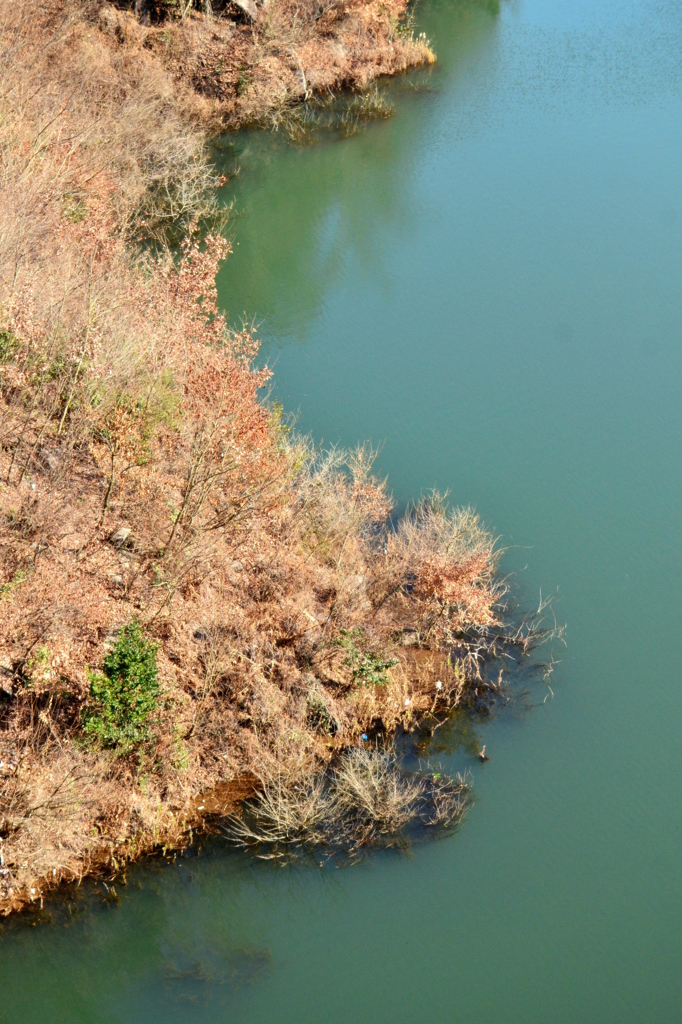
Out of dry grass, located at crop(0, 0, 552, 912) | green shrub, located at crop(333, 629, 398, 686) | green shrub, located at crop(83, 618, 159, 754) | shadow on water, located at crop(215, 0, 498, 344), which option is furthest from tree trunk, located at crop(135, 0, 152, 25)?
→ green shrub, located at crop(83, 618, 159, 754)

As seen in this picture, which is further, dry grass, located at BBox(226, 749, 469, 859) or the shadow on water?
the shadow on water

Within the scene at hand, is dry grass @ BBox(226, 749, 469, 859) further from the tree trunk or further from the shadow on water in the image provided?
the tree trunk

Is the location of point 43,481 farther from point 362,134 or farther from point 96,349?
point 362,134

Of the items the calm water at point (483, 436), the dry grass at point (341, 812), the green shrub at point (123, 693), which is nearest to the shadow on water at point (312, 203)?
the calm water at point (483, 436)

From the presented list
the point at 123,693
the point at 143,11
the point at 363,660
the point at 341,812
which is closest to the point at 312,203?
the point at 143,11

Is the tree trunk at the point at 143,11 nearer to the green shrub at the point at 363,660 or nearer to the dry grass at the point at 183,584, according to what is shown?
the dry grass at the point at 183,584

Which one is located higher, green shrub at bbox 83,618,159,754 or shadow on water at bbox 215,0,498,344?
shadow on water at bbox 215,0,498,344
